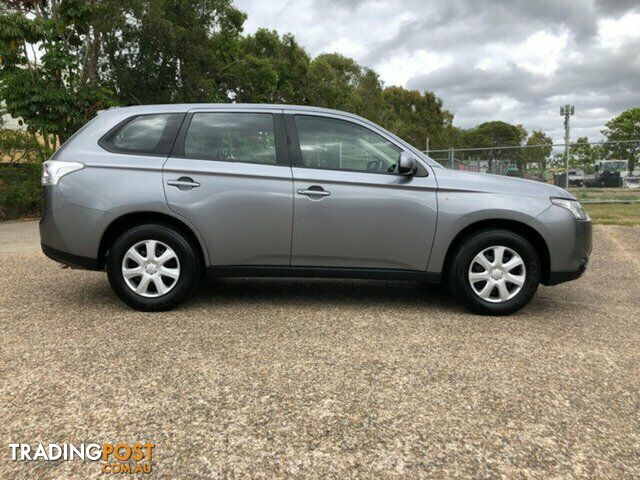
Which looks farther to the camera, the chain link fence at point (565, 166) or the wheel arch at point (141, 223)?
the chain link fence at point (565, 166)

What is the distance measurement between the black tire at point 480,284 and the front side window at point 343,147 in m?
0.87

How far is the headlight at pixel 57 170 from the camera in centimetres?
411

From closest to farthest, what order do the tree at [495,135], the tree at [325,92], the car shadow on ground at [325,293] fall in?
the car shadow on ground at [325,293] < the tree at [325,92] < the tree at [495,135]

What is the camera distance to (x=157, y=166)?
4.16m

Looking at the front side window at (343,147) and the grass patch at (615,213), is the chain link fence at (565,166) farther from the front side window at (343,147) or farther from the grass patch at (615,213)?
the front side window at (343,147)

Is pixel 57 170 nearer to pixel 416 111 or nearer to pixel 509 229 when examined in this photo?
pixel 509 229

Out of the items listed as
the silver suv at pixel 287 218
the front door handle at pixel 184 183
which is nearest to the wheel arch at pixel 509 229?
the silver suv at pixel 287 218

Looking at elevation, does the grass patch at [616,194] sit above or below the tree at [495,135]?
below

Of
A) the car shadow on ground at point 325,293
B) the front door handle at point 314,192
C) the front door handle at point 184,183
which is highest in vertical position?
the front door handle at point 184,183

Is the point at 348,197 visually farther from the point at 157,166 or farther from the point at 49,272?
the point at 49,272

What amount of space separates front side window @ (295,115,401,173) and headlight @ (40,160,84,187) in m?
1.81

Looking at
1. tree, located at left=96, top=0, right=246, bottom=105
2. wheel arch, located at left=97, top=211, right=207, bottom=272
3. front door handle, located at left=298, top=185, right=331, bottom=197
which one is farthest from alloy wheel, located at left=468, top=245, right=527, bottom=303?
tree, located at left=96, top=0, right=246, bottom=105

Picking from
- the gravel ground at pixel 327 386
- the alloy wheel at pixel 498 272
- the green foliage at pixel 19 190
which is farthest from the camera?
the green foliage at pixel 19 190

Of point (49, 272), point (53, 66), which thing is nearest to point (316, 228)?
point (49, 272)
